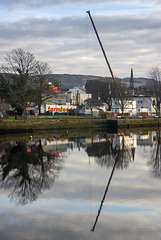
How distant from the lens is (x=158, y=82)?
102 meters

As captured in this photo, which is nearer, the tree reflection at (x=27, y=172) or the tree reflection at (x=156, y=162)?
the tree reflection at (x=27, y=172)

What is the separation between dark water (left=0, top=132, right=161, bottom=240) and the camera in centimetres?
1130

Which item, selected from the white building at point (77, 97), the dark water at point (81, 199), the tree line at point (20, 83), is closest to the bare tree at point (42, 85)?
the tree line at point (20, 83)

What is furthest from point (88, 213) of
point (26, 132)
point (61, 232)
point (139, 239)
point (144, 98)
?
point (144, 98)

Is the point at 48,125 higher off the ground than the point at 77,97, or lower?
lower

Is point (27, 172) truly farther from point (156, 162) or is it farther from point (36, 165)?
point (156, 162)

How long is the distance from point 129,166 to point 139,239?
12.6 m

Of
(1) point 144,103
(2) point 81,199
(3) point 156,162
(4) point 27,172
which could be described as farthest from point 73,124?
(1) point 144,103

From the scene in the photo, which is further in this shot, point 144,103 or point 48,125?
point 144,103

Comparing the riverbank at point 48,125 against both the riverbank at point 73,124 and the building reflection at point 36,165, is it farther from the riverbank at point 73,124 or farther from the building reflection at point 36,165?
the building reflection at point 36,165

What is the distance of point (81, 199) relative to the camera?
591 inches

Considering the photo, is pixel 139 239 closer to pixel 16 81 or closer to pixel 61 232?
pixel 61 232

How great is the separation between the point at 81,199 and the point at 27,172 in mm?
6908

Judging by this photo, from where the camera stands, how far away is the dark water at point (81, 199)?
11305 millimetres
